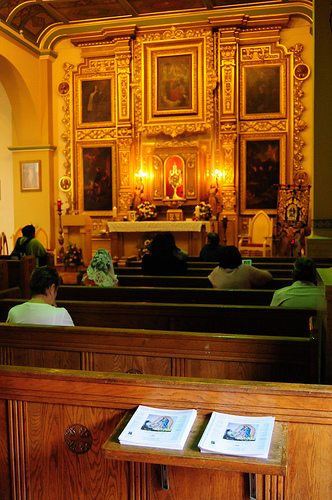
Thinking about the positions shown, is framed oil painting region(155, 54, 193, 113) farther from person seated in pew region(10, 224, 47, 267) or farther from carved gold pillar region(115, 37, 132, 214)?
person seated in pew region(10, 224, 47, 267)

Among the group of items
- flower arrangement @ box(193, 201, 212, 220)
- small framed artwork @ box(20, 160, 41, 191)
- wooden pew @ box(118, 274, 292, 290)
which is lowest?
wooden pew @ box(118, 274, 292, 290)

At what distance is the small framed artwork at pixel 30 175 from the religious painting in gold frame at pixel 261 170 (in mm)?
5540

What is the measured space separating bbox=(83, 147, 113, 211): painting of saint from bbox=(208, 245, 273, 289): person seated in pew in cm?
913

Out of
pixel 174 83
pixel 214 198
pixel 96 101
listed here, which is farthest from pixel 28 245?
pixel 174 83

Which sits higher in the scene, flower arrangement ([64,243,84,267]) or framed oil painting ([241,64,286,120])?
framed oil painting ([241,64,286,120])

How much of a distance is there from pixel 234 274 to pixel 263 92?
909 cm

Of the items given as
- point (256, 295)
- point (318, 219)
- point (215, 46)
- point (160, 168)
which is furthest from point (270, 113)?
point (256, 295)

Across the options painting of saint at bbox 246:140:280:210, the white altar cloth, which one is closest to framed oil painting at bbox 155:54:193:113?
painting of saint at bbox 246:140:280:210

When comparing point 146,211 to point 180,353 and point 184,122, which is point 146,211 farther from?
point 180,353

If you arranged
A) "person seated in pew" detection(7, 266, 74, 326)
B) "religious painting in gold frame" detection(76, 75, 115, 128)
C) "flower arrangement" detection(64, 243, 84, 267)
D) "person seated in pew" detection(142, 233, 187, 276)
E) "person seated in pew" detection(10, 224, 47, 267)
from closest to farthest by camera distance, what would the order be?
1. "person seated in pew" detection(7, 266, 74, 326)
2. "person seated in pew" detection(142, 233, 187, 276)
3. "person seated in pew" detection(10, 224, 47, 267)
4. "flower arrangement" detection(64, 243, 84, 267)
5. "religious painting in gold frame" detection(76, 75, 115, 128)

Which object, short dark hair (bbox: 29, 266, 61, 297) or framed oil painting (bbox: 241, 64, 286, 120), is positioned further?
framed oil painting (bbox: 241, 64, 286, 120)

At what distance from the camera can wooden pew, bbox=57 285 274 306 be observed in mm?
4137

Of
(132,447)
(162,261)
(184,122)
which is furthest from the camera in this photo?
(184,122)

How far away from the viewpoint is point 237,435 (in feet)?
4.91
